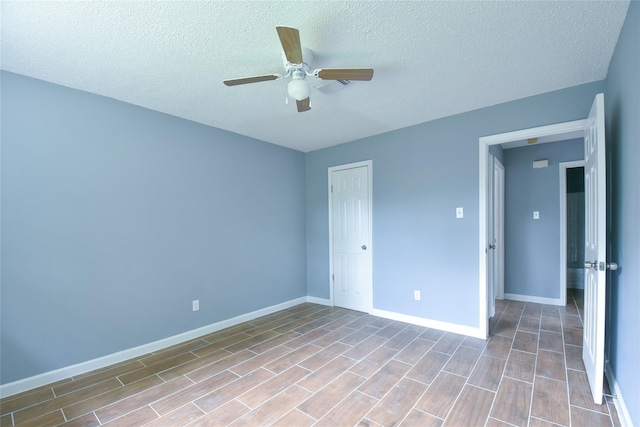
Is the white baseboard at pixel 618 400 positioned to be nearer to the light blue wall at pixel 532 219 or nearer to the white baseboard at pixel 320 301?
the light blue wall at pixel 532 219

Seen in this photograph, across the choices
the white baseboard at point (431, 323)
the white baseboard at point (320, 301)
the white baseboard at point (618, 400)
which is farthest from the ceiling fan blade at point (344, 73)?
the white baseboard at point (320, 301)

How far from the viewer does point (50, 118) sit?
2307mm

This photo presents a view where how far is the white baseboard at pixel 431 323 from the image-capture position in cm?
305

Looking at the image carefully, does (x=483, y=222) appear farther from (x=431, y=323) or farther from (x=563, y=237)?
(x=563, y=237)

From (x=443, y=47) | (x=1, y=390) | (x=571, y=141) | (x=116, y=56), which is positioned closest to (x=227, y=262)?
(x=1, y=390)

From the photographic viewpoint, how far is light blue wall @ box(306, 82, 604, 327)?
9.27ft

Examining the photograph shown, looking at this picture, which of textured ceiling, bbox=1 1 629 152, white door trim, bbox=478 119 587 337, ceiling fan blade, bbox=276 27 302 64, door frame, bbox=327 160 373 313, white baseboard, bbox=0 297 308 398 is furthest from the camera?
door frame, bbox=327 160 373 313

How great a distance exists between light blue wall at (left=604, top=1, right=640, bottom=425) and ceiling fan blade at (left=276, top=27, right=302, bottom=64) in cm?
172

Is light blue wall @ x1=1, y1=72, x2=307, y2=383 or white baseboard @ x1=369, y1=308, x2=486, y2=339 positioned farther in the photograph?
white baseboard @ x1=369, y1=308, x2=486, y2=339

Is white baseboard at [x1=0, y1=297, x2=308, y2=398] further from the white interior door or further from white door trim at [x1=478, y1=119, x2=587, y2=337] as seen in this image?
the white interior door

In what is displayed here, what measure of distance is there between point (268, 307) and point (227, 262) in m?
0.94

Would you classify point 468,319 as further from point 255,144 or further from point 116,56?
point 116,56

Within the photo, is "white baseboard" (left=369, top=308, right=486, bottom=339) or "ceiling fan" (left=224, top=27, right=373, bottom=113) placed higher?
"ceiling fan" (left=224, top=27, right=373, bottom=113)

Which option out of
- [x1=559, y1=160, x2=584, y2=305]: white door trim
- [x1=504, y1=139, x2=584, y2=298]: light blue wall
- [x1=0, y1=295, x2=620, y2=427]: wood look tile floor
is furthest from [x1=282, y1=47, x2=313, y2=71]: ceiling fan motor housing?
[x1=559, y1=160, x2=584, y2=305]: white door trim
